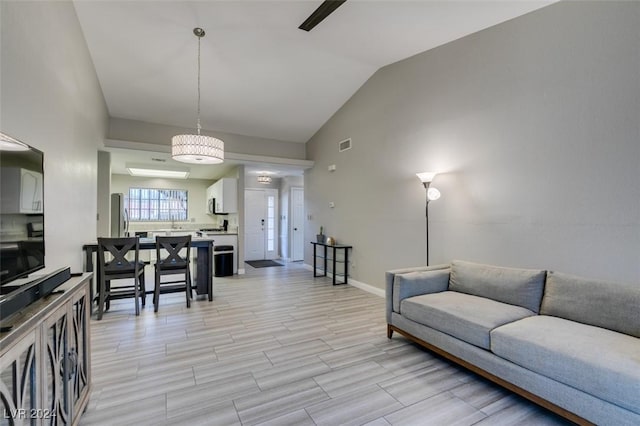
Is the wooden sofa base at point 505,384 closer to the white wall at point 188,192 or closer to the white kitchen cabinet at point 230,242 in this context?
the white kitchen cabinet at point 230,242

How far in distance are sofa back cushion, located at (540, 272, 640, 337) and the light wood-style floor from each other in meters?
0.79

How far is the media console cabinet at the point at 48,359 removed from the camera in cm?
106

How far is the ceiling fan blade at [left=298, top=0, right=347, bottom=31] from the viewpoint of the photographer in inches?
120

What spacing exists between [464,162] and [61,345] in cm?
393

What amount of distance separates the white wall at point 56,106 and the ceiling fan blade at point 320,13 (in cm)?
244

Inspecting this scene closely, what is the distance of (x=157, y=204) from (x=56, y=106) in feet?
21.2

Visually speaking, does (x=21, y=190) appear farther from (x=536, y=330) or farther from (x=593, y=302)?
(x=593, y=302)

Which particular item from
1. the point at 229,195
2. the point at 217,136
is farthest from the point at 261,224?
the point at 217,136

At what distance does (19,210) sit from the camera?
1492 millimetres

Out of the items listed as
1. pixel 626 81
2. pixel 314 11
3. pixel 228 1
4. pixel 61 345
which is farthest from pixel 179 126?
pixel 626 81

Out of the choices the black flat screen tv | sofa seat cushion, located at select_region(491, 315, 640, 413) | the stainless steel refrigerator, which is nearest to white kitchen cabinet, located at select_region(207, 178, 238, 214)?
the stainless steel refrigerator

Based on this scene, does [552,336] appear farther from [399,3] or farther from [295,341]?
[399,3]

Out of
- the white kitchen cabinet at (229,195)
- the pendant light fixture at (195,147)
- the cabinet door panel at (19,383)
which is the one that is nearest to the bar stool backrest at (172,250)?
the pendant light fixture at (195,147)

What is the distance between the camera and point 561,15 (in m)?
2.70
